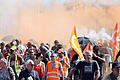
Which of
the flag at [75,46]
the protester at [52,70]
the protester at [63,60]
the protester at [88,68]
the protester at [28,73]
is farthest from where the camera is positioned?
the flag at [75,46]

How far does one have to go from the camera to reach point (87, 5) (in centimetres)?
3544

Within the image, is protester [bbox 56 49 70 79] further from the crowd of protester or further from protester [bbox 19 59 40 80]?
protester [bbox 19 59 40 80]

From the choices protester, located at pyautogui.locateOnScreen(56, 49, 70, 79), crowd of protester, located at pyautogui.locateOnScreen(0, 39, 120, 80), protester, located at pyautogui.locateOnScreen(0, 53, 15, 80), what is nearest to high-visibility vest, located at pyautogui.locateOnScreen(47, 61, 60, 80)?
crowd of protester, located at pyautogui.locateOnScreen(0, 39, 120, 80)

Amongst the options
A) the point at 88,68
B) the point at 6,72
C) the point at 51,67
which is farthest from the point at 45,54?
the point at 88,68

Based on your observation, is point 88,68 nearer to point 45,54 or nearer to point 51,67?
point 51,67

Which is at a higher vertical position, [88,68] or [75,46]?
[75,46]

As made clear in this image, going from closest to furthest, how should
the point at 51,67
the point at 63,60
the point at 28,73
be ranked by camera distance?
the point at 28,73, the point at 51,67, the point at 63,60

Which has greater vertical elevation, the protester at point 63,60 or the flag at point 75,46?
the flag at point 75,46

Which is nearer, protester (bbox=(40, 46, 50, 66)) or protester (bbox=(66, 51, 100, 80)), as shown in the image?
protester (bbox=(66, 51, 100, 80))

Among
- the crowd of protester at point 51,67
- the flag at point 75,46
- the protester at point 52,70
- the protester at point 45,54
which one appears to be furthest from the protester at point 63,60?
the protester at point 52,70

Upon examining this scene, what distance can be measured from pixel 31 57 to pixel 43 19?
2730 cm

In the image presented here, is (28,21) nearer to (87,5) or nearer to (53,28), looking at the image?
(53,28)

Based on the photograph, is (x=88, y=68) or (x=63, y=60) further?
(x=63, y=60)

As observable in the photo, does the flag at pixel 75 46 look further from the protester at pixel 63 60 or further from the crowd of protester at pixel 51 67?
the protester at pixel 63 60
